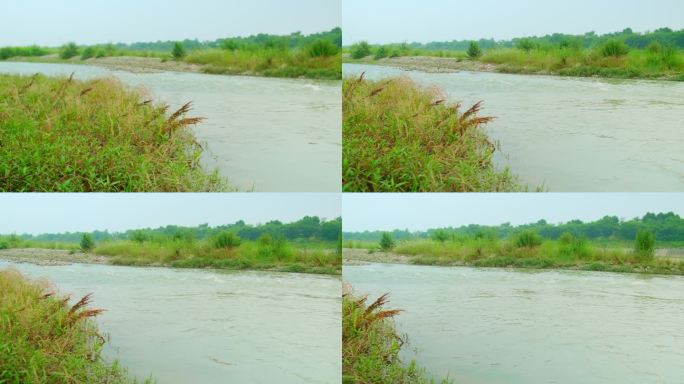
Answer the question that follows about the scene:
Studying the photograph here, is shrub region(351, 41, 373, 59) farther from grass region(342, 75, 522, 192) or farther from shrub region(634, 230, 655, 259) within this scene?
shrub region(634, 230, 655, 259)

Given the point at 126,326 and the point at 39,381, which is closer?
the point at 39,381

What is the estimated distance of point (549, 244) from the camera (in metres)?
2.91

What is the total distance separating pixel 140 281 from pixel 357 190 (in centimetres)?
118

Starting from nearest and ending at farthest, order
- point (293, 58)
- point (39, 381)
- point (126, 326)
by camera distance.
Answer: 1. point (39, 381)
2. point (126, 326)
3. point (293, 58)

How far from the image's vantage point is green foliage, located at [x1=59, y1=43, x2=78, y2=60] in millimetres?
3119

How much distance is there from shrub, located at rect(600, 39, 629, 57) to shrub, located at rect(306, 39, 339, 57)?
4.26 feet

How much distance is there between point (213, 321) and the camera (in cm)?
299

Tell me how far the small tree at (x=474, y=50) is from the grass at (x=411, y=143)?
0.80 feet

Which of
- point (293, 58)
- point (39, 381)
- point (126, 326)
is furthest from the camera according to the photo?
point (293, 58)

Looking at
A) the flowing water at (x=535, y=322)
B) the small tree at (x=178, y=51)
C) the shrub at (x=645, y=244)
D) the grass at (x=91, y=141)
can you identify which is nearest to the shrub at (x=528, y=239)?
the flowing water at (x=535, y=322)

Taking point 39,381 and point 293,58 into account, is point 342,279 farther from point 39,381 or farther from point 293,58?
point 39,381

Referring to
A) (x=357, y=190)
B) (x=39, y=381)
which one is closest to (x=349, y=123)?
(x=357, y=190)

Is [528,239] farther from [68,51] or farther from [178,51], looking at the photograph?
[68,51]

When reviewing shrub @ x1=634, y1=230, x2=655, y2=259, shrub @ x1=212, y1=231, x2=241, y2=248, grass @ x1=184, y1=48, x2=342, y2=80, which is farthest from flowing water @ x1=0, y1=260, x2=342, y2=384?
shrub @ x1=634, y1=230, x2=655, y2=259
